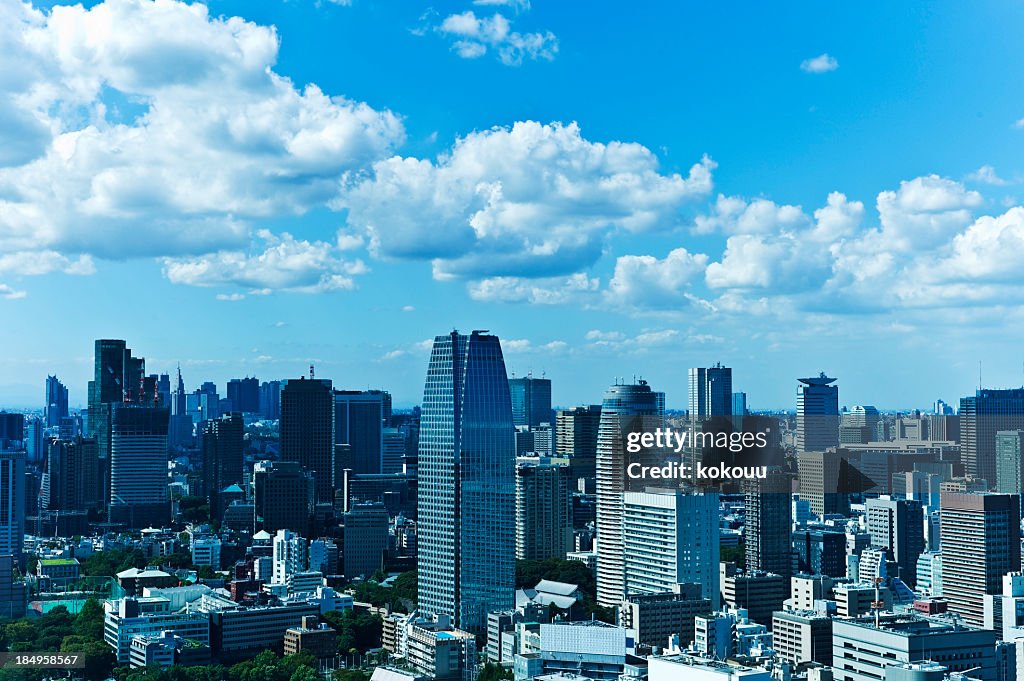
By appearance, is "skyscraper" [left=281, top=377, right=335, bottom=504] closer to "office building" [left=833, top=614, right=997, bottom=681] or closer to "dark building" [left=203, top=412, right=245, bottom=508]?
"dark building" [left=203, top=412, right=245, bottom=508]

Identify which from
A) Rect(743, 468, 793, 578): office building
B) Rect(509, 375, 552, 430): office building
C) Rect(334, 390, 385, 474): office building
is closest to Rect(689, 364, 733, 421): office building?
Rect(509, 375, 552, 430): office building

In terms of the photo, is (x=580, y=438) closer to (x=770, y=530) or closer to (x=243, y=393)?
(x=770, y=530)

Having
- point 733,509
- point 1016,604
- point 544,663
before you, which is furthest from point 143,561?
point 1016,604

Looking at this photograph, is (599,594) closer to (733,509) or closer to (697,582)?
(697,582)

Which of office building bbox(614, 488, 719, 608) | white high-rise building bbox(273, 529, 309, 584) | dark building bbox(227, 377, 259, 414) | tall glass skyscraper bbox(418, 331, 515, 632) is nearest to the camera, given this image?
tall glass skyscraper bbox(418, 331, 515, 632)

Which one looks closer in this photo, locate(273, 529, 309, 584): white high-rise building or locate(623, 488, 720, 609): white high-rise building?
locate(623, 488, 720, 609): white high-rise building
